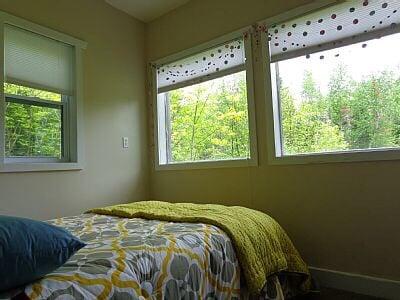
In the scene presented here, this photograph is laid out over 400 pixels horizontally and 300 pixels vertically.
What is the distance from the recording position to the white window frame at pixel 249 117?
2.69m

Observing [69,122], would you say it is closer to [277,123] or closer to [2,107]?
[2,107]

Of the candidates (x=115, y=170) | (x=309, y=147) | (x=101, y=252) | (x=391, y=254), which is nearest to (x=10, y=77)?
(x=115, y=170)

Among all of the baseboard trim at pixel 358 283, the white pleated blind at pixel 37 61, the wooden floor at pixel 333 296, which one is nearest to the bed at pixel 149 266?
the wooden floor at pixel 333 296

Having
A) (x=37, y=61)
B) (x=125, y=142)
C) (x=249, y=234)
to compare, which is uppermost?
(x=37, y=61)

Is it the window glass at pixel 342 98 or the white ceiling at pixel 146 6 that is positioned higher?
the white ceiling at pixel 146 6

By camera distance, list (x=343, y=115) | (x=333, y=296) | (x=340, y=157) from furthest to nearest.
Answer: (x=343, y=115) → (x=340, y=157) → (x=333, y=296)

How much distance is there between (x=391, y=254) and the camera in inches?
80.7

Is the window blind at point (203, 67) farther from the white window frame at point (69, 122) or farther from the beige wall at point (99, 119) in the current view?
the white window frame at point (69, 122)

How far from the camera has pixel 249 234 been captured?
5.59 ft

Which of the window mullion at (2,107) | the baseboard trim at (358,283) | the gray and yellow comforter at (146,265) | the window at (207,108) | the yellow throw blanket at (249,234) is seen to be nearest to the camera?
the gray and yellow comforter at (146,265)

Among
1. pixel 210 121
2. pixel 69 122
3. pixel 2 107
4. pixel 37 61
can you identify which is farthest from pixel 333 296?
pixel 37 61

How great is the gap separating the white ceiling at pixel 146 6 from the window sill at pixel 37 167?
174cm

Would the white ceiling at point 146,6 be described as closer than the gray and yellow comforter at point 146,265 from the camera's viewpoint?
No

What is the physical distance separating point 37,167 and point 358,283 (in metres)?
2.60
